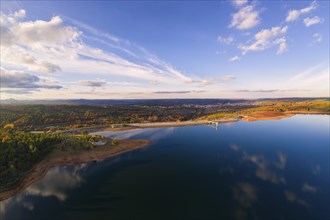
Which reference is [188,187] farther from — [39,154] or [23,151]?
[23,151]

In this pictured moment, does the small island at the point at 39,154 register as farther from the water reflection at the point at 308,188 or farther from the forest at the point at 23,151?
the water reflection at the point at 308,188

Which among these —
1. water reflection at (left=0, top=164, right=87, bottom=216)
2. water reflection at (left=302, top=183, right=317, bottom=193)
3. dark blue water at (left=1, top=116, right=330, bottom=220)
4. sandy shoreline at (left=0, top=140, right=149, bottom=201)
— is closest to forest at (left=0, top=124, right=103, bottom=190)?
sandy shoreline at (left=0, top=140, right=149, bottom=201)

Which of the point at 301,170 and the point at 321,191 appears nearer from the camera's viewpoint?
the point at 321,191

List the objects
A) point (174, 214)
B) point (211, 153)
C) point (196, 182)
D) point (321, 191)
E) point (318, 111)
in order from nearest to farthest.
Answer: point (174, 214), point (321, 191), point (196, 182), point (211, 153), point (318, 111)

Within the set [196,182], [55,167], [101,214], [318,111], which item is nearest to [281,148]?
[196,182]

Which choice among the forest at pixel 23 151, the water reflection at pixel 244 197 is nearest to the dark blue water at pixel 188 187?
the water reflection at pixel 244 197

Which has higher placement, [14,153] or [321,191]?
[14,153]

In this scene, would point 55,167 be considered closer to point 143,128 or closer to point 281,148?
point 143,128
